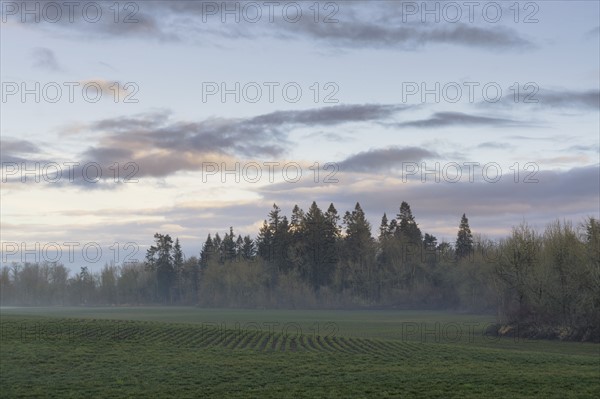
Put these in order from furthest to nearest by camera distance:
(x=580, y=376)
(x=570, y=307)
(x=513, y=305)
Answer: (x=513, y=305)
(x=570, y=307)
(x=580, y=376)

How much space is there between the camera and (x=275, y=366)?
50.1 m

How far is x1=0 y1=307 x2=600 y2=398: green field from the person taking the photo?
38.9m

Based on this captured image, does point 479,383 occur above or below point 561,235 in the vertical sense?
below

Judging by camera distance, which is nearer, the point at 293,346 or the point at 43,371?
the point at 43,371

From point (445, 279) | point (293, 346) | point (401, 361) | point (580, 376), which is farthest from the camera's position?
point (445, 279)

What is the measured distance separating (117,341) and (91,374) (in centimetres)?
2605

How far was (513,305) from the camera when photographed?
89562mm

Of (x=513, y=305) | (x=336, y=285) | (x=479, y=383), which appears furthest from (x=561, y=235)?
(x=336, y=285)

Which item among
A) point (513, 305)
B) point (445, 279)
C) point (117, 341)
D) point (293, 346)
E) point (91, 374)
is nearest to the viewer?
point (91, 374)

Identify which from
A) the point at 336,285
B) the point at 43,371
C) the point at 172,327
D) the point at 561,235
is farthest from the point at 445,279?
the point at 43,371

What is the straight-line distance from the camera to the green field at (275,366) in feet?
128

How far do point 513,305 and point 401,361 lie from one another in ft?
135

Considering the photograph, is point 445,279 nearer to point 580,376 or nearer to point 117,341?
point 117,341

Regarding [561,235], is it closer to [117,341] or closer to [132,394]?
[117,341]
